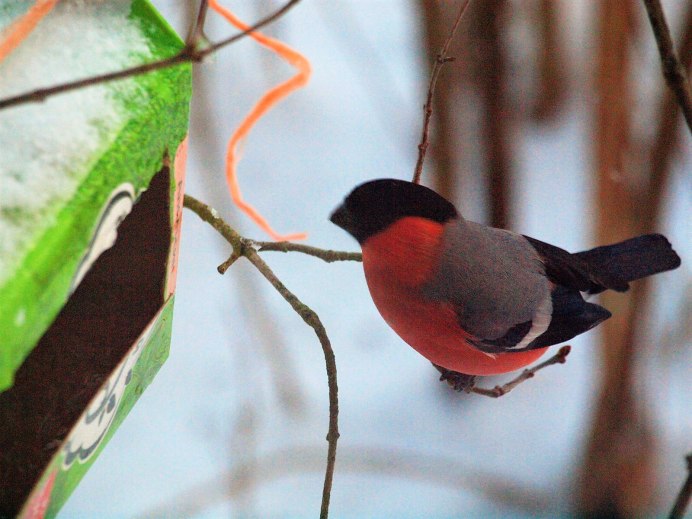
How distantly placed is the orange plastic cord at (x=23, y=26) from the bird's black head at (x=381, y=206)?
10.5 inches

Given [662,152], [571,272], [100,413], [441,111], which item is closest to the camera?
[100,413]

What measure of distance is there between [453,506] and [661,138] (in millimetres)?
911

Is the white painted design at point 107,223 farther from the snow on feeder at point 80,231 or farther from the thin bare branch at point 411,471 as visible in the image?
the thin bare branch at point 411,471

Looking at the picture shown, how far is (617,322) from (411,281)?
0.89m

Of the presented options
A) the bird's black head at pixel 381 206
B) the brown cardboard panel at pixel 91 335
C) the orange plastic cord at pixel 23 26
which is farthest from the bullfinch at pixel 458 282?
the orange plastic cord at pixel 23 26

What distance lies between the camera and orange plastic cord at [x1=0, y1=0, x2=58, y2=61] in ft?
1.63

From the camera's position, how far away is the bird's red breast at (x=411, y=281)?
643 mm

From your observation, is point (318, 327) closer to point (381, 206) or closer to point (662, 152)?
point (381, 206)

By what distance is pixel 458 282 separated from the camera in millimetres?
670

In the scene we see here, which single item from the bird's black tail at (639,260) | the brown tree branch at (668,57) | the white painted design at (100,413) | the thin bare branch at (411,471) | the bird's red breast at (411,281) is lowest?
the thin bare branch at (411,471)

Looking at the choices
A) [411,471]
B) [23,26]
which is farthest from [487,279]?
[411,471]

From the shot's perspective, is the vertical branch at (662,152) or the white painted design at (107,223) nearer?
the white painted design at (107,223)

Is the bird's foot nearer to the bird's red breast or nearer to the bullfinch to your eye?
the bullfinch

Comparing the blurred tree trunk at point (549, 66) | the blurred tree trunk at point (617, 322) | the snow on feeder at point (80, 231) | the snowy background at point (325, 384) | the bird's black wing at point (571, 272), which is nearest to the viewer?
the snow on feeder at point (80, 231)
